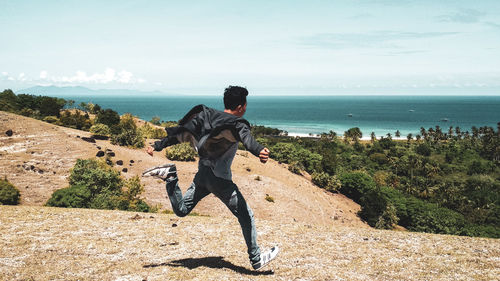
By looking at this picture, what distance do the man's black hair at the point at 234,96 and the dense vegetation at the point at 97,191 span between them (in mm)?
15673

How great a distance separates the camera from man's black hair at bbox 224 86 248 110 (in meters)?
4.54

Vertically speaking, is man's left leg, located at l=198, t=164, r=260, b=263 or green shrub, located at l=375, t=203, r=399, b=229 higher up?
man's left leg, located at l=198, t=164, r=260, b=263

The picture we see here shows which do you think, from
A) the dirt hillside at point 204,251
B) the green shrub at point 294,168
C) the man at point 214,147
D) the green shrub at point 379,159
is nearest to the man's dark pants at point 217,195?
the man at point 214,147

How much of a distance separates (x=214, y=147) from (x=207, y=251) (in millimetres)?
4101

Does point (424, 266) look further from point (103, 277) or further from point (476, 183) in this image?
point (476, 183)

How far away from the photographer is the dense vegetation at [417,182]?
4041cm

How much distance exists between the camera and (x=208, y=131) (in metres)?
4.52

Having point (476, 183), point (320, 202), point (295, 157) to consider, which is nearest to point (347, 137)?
point (476, 183)

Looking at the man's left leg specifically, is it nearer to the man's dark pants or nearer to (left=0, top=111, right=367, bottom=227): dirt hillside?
the man's dark pants

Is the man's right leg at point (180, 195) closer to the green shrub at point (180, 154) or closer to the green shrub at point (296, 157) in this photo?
the green shrub at point (180, 154)

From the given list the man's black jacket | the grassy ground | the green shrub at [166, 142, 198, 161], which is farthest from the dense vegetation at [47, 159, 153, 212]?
the man's black jacket

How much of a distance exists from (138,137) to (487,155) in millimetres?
105470

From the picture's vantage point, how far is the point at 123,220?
10750mm

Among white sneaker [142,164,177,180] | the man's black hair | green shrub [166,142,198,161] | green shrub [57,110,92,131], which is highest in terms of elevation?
the man's black hair
